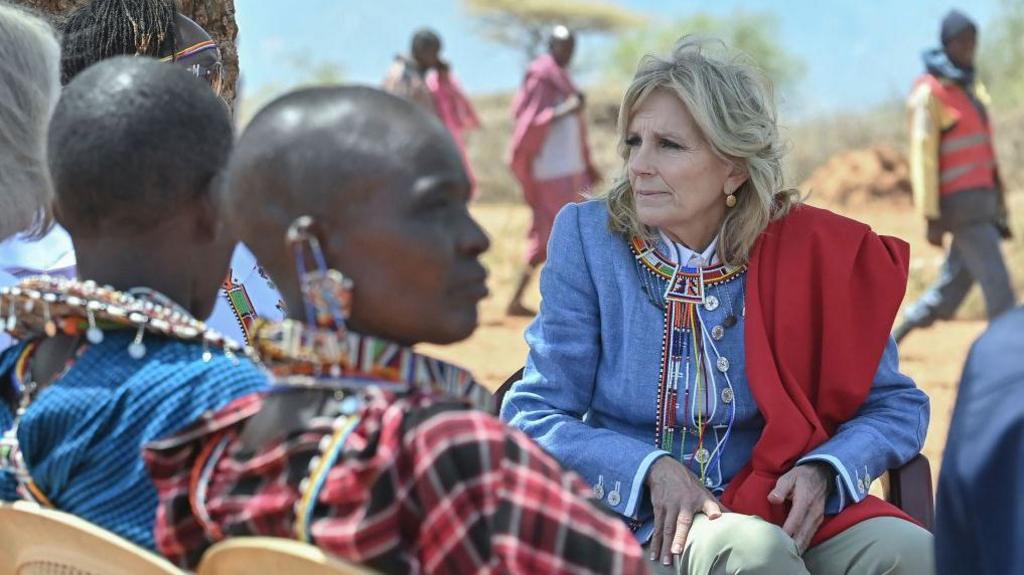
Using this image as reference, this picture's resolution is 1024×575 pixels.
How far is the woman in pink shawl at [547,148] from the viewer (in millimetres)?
11211

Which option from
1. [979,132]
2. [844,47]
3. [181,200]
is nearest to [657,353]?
[181,200]

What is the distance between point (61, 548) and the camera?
1.75 meters

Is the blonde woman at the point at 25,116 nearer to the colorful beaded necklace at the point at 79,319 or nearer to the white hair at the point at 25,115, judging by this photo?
the white hair at the point at 25,115

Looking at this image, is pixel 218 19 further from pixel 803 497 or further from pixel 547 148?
pixel 547 148

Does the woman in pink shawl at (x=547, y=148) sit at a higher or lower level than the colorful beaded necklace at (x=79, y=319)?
lower

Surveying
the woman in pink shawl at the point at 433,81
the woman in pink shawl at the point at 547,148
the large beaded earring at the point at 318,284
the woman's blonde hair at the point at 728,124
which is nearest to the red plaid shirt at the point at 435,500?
the large beaded earring at the point at 318,284

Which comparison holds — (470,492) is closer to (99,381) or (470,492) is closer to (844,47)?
(99,381)

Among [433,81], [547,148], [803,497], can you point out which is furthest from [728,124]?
[433,81]

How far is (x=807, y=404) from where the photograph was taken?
9.77 feet

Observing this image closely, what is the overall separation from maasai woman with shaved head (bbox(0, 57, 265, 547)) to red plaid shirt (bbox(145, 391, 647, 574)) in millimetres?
247

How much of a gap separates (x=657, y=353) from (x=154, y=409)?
4.61 ft

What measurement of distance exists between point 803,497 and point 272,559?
152 centimetres

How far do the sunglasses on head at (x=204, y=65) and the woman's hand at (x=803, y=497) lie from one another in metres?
1.47

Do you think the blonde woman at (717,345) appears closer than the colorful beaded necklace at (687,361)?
Yes
